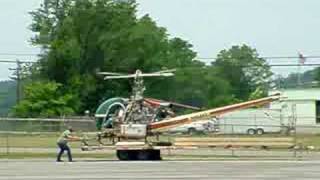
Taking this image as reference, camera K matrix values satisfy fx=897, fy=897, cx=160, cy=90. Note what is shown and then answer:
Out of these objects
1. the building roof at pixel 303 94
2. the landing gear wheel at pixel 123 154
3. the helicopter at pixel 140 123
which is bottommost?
the landing gear wheel at pixel 123 154

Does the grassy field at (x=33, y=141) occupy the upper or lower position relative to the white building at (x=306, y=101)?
lower

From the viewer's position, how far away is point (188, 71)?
129 metres

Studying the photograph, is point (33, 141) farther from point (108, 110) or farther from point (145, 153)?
point (145, 153)

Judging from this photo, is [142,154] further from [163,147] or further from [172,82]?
Answer: [172,82]

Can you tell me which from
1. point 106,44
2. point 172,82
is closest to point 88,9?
point 106,44

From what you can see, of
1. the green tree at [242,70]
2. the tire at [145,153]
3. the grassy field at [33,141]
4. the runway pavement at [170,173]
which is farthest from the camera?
the green tree at [242,70]

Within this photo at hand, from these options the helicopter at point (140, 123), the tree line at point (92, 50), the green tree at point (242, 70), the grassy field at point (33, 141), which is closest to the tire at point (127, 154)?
the helicopter at point (140, 123)

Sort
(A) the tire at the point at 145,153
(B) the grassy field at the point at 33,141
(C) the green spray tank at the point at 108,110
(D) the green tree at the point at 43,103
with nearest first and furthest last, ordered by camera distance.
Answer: (A) the tire at the point at 145,153, (C) the green spray tank at the point at 108,110, (B) the grassy field at the point at 33,141, (D) the green tree at the point at 43,103

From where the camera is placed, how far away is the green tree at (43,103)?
90.9 metres

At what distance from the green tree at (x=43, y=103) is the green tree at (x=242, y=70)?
175 feet

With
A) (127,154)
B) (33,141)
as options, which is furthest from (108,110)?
(33,141)

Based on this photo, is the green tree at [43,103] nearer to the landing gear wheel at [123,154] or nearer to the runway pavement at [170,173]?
the landing gear wheel at [123,154]

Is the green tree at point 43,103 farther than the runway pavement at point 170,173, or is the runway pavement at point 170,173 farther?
the green tree at point 43,103

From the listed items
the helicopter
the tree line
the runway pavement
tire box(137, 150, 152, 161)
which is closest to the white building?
the tree line
